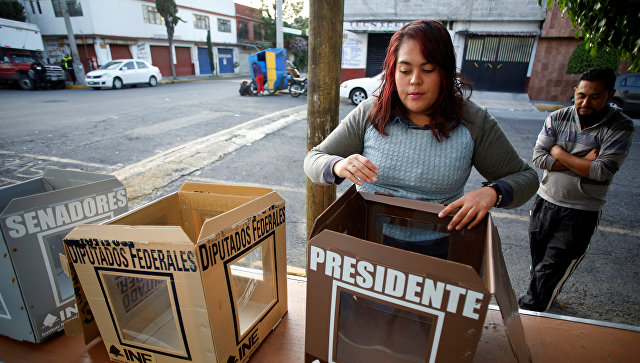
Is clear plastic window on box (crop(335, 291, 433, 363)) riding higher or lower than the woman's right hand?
lower

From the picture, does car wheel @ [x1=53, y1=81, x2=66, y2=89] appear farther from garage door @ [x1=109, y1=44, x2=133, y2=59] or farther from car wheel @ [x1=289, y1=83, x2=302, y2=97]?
car wheel @ [x1=289, y1=83, x2=302, y2=97]

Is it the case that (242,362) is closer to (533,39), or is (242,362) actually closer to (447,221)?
(447,221)

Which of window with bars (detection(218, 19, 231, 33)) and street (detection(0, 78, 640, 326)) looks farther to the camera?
window with bars (detection(218, 19, 231, 33))

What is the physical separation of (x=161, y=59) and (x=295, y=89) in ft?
56.3

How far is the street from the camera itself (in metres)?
2.78

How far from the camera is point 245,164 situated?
5.43 m

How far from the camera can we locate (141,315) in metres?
1.17

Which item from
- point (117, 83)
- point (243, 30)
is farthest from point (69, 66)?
point (243, 30)

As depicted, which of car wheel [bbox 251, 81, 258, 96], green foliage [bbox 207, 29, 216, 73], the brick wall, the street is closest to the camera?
the street

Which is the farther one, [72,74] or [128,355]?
[72,74]

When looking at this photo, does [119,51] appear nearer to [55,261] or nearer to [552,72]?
[552,72]

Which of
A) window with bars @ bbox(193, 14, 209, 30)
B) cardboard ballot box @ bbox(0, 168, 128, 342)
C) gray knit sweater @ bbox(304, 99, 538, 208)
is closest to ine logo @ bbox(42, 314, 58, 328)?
cardboard ballot box @ bbox(0, 168, 128, 342)

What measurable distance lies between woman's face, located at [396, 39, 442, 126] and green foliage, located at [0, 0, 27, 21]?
29609mm

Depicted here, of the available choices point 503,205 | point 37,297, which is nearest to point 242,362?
point 37,297
